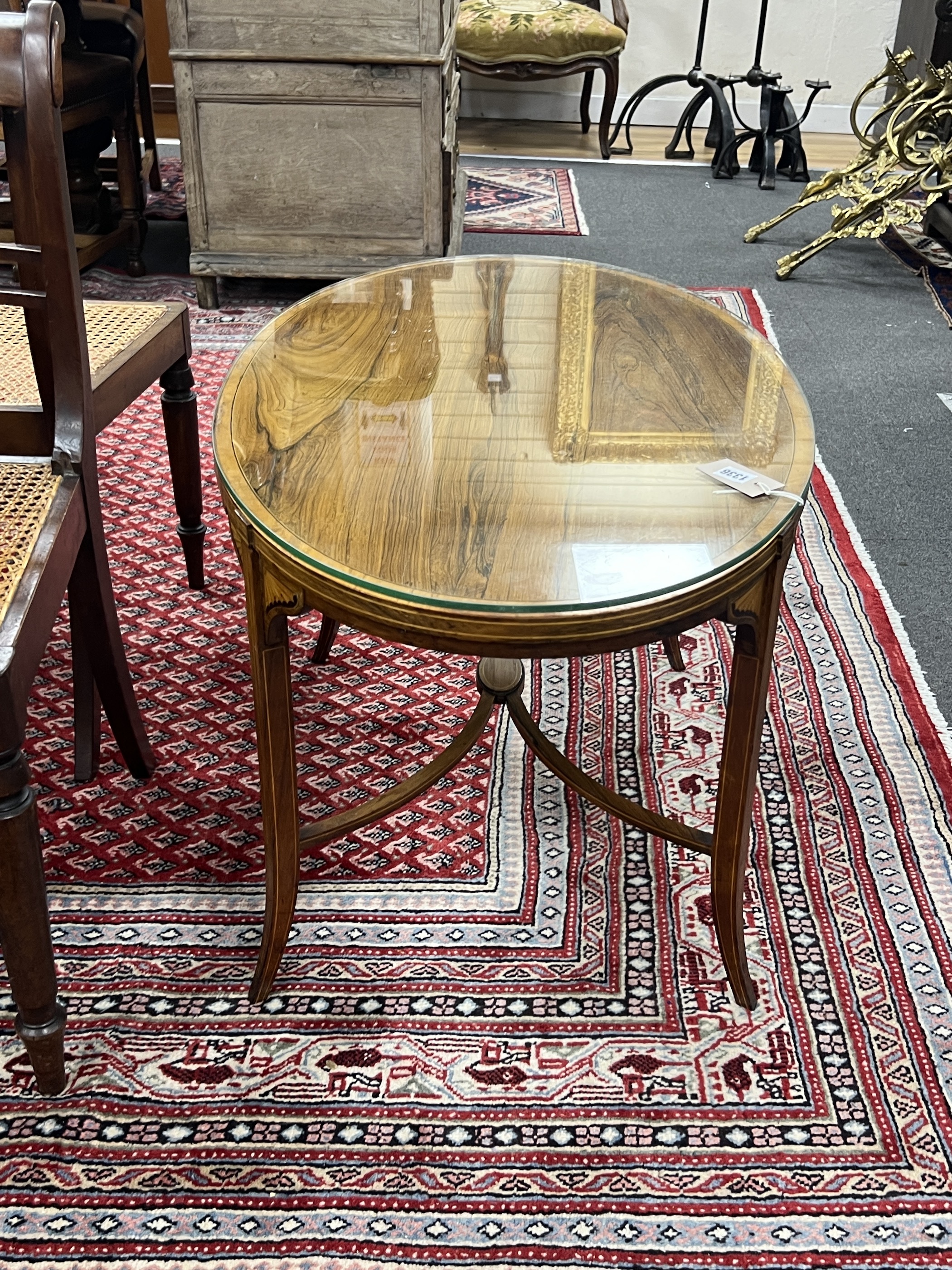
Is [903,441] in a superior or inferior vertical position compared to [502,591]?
inferior

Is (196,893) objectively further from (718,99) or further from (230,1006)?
(718,99)

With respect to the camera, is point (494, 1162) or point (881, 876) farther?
point (881, 876)

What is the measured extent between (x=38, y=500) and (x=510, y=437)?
63 cm

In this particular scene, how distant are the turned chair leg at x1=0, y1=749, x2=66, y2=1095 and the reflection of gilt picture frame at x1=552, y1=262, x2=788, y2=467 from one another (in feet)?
2.50

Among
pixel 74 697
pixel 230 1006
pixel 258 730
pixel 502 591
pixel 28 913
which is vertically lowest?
pixel 230 1006

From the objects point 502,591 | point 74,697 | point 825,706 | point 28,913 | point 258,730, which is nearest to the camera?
point 502,591

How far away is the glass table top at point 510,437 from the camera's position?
50.5 inches

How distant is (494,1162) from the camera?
1407 millimetres

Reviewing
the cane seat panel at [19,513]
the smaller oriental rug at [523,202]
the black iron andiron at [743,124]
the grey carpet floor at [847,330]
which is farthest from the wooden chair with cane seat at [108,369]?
the black iron andiron at [743,124]

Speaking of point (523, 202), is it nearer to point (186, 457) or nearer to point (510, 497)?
point (186, 457)

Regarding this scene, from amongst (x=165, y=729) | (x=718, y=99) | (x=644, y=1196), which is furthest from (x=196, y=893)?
(x=718, y=99)

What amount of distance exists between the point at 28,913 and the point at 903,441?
103 inches

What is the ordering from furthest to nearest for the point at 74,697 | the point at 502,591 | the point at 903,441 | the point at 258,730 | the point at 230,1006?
1. the point at 903,441
2. the point at 74,697
3. the point at 230,1006
4. the point at 258,730
5. the point at 502,591

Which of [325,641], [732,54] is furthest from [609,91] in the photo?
[325,641]
